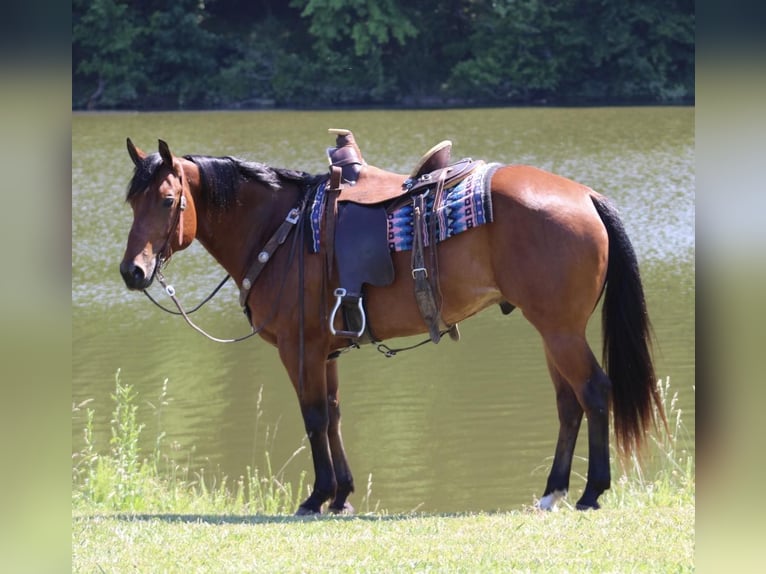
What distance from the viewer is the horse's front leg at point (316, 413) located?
583cm

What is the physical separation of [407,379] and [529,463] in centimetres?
248

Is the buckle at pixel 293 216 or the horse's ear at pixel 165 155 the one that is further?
the buckle at pixel 293 216

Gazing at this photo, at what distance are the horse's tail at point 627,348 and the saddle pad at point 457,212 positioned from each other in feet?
1.75

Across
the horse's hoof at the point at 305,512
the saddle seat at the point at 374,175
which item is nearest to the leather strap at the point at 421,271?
the saddle seat at the point at 374,175

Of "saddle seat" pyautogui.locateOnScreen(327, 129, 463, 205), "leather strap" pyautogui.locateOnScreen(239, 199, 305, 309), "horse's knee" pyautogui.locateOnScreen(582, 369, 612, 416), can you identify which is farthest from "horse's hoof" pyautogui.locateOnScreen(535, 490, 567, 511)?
"leather strap" pyautogui.locateOnScreen(239, 199, 305, 309)

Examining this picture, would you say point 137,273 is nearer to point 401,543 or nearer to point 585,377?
point 401,543

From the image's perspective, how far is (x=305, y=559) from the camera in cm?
443

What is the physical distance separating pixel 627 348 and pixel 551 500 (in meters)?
0.81

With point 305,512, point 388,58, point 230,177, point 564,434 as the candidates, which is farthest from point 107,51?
point 564,434

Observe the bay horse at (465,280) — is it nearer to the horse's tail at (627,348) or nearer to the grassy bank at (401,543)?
the horse's tail at (627,348)

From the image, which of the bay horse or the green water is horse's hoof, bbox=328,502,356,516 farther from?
the green water

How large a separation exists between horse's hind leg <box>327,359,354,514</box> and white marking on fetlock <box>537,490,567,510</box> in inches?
41.2

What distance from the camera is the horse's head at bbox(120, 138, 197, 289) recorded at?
5.57 meters

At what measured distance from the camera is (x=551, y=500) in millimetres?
5621
